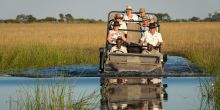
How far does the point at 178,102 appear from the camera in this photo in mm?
12453

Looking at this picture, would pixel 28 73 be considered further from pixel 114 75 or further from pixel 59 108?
pixel 59 108

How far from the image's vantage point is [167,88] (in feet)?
48.5

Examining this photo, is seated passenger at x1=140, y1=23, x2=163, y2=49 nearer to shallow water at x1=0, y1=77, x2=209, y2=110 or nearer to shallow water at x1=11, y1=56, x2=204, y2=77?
shallow water at x1=0, y1=77, x2=209, y2=110

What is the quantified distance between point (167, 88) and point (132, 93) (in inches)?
60.3

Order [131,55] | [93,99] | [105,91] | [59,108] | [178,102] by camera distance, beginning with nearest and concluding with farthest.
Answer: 1. [59,108]
2. [93,99]
3. [178,102]
4. [105,91]
5. [131,55]

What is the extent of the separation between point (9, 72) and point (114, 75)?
14.2ft

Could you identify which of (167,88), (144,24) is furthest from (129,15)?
(167,88)

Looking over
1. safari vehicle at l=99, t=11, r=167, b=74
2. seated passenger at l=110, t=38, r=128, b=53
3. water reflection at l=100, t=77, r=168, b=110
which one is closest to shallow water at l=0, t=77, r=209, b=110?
water reflection at l=100, t=77, r=168, b=110

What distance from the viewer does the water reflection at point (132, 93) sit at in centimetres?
1164

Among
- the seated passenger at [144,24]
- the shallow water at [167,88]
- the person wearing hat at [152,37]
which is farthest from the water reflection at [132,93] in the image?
the seated passenger at [144,24]

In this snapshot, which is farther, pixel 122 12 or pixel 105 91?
pixel 122 12

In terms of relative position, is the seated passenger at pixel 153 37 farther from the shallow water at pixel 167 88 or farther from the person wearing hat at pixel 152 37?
the shallow water at pixel 167 88

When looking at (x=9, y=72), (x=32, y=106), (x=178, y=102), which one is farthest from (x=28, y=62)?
(x=32, y=106)

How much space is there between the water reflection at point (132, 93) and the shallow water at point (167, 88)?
0.18 m
